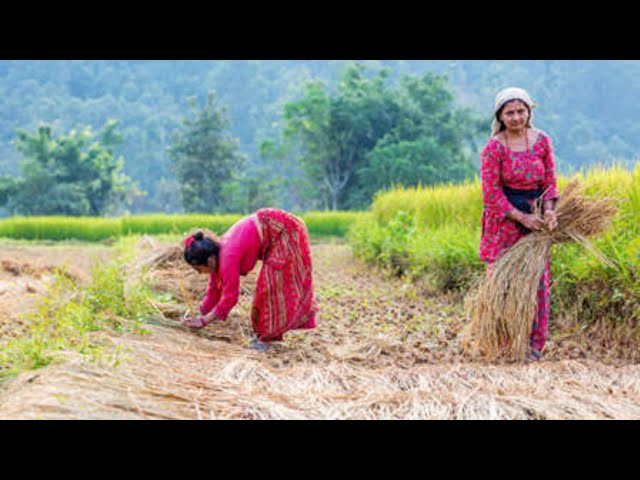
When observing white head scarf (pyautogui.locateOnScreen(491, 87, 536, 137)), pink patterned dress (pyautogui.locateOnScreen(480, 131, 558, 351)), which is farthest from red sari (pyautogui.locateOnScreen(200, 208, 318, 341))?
white head scarf (pyautogui.locateOnScreen(491, 87, 536, 137))

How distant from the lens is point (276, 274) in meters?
4.56

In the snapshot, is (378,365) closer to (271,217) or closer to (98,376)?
(271,217)

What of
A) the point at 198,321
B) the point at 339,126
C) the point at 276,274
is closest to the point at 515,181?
the point at 276,274

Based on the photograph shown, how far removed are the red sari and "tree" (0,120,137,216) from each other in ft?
81.6

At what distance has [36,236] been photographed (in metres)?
19.4

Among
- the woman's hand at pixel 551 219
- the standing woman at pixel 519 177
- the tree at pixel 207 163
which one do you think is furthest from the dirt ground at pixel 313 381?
the tree at pixel 207 163

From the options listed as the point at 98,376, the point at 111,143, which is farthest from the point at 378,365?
the point at 111,143

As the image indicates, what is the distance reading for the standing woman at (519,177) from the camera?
4.35 metres

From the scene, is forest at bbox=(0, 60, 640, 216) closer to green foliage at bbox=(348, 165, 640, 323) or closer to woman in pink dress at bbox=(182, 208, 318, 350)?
green foliage at bbox=(348, 165, 640, 323)

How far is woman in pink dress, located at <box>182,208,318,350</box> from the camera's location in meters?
4.45

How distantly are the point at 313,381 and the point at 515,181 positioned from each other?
1.83 meters

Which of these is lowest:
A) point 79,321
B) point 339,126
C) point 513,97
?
point 79,321

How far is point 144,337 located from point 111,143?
92.5 feet

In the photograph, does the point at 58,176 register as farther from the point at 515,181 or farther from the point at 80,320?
the point at 515,181
